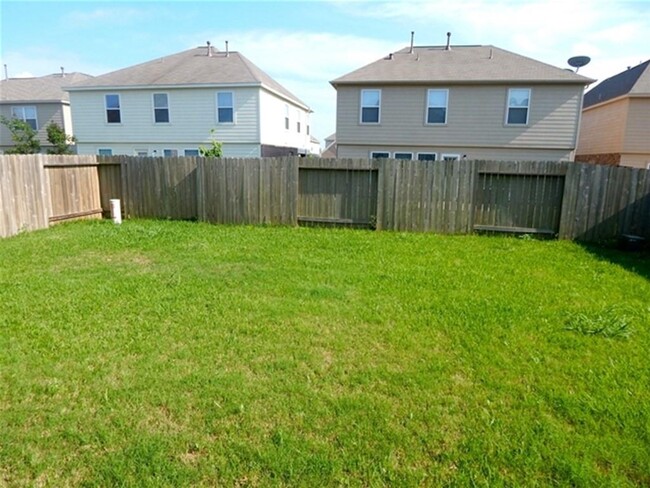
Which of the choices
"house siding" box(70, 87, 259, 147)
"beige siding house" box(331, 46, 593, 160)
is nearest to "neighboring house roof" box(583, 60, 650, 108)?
"beige siding house" box(331, 46, 593, 160)

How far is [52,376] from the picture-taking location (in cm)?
321

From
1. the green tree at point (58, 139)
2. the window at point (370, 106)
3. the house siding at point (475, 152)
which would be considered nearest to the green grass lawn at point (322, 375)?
the house siding at point (475, 152)

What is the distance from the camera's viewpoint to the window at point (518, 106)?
51.1 ft

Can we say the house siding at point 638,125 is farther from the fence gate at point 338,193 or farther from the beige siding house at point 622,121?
the fence gate at point 338,193

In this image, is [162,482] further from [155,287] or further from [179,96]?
[179,96]

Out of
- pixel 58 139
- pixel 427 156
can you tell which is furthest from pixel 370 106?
pixel 58 139

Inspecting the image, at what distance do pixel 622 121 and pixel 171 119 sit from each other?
19.5 m

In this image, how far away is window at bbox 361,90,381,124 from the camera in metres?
16.6

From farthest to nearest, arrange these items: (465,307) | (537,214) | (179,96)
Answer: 1. (179,96)
2. (537,214)
3. (465,307)

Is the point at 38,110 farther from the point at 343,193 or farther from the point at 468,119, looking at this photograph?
the point at 468,119

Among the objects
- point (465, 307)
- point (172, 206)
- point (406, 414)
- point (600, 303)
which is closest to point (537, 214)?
point (600, 303)

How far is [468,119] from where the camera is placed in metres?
16.1

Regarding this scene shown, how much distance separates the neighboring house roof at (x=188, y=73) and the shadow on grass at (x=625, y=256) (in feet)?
47.3

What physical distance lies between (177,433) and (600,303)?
4802 millimetres
